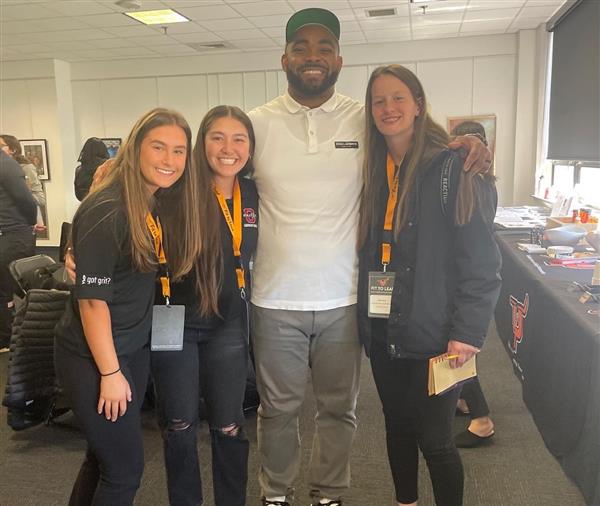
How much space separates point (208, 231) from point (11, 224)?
262cm

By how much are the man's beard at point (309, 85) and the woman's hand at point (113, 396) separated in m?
1.03

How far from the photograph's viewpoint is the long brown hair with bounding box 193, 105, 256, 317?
1547 mm

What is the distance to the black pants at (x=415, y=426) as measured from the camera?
1518 millimetres

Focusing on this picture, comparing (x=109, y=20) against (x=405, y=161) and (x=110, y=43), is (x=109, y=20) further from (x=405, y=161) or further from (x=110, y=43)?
(x=405, y=161)

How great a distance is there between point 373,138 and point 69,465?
1923 millimetres

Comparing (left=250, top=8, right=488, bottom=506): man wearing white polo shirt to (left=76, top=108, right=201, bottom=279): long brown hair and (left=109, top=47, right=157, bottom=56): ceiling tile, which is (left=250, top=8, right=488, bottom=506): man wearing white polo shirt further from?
(left=109, top=47, right=157, bottom=56): ceiling tile

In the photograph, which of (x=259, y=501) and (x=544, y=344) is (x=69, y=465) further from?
(x=544, y=344)

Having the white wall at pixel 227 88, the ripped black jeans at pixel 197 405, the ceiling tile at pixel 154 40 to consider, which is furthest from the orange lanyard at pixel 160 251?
the white wall at pixel 227 88

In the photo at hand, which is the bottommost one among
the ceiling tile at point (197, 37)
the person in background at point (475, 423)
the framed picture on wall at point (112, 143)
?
the person in background at point (475, 423)

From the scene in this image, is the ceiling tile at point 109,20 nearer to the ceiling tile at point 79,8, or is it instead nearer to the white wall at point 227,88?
the ceiling tile at point 79,8

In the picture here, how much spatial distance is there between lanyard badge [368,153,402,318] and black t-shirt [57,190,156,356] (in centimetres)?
65

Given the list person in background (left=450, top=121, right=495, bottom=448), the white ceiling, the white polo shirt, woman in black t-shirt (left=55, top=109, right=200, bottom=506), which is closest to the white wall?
the white ceiling

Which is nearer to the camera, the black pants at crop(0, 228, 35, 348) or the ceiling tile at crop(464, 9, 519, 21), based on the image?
the black pants at crop(0, 228, 35, 348)

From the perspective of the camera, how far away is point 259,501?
198cm
